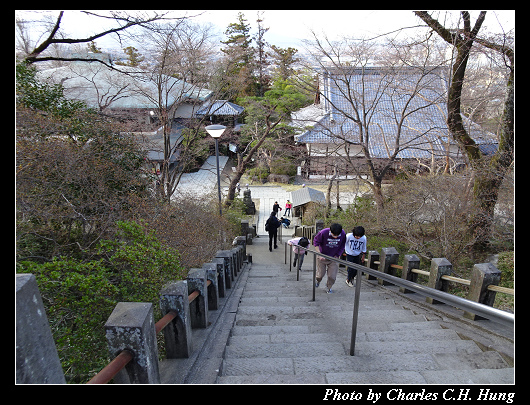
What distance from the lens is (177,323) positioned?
8.87 ft

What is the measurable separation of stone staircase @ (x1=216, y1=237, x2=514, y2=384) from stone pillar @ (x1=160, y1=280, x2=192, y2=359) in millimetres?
409

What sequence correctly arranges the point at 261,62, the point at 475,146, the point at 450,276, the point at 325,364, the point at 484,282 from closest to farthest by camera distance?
the point at 325,364
the point at 484,282
the point at 450,276
the point at 475,146
the point at 261,62

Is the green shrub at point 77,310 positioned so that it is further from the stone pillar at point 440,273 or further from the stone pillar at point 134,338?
the stone pillar at point 440,273

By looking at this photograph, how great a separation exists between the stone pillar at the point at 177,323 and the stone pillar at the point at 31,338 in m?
1.12

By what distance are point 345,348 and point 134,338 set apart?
2.06m

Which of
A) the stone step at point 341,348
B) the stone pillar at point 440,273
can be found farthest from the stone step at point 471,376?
the stone pillar at point 440,273

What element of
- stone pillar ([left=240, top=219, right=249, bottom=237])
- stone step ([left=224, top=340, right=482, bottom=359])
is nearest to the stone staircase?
stone step ([left=224, top=340, right=482, bottom=359])

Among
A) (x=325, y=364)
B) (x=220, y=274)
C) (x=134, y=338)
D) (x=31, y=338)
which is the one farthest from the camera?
(x=220, y=274)

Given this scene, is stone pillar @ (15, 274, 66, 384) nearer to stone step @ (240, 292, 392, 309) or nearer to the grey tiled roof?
stone step @ (240, 292, 392, 309)

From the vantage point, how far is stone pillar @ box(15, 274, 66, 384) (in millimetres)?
1436

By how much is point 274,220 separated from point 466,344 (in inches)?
342

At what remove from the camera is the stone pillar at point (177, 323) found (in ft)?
8.77

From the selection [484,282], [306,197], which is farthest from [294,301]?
[306,197]

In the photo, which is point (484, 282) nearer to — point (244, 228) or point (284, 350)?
point (284, 350)
